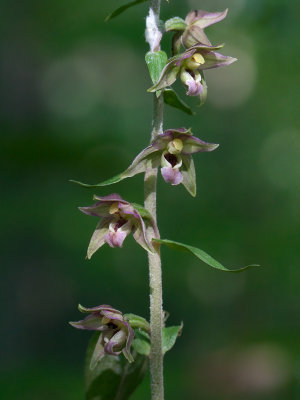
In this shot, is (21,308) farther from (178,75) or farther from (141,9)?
(178,75)

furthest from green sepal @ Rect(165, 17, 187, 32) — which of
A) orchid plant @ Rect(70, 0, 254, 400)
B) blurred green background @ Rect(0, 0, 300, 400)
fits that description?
blurred green background @ Rect(0, 0, 300, 400)

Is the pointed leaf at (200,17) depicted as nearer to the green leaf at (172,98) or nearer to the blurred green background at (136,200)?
the green leaf at (172,98)

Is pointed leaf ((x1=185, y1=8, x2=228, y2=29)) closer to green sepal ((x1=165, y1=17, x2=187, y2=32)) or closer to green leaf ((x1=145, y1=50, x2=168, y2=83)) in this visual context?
green sepal ((x1=165, y1=17, x2=187, y2=32))

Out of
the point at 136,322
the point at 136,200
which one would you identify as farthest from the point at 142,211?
the point at 136,200

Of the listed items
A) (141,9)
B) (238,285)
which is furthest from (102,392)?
(141,9)

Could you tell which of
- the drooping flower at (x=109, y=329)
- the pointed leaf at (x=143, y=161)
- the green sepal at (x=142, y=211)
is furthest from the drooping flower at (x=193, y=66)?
the drooping flower at (x=109, y=329)
